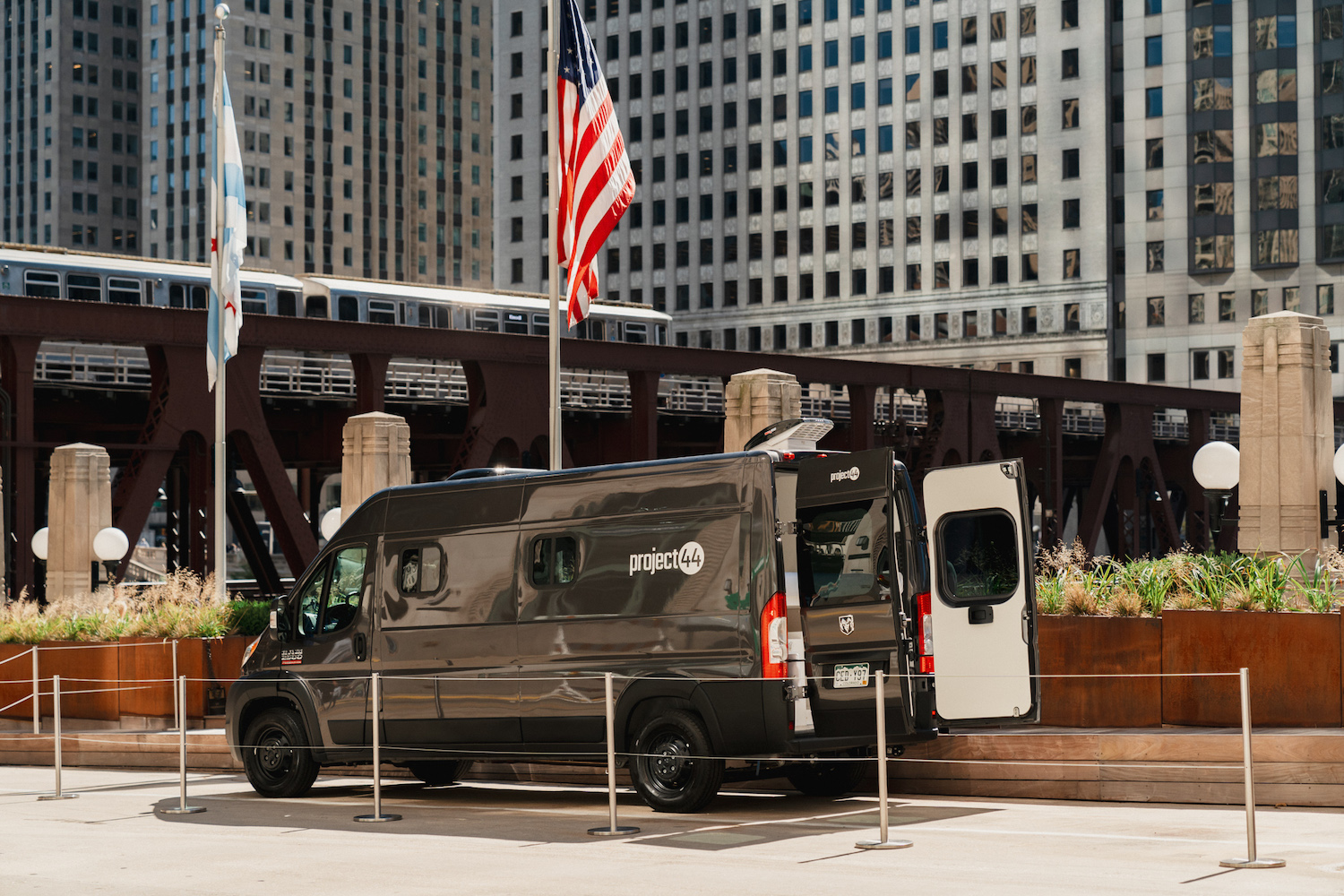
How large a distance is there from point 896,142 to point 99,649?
95.0 m

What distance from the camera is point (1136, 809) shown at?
12492 mm

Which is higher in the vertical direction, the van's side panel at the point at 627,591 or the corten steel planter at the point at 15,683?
the van's side panel at the point at 627,591

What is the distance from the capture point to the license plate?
12.7 m

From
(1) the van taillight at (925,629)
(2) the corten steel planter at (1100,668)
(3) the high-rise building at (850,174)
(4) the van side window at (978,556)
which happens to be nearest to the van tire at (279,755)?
(1) the van taillight at (925,629)

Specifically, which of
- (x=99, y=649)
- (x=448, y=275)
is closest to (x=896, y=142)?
(x=448, y=275)

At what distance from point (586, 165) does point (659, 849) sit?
386 inches

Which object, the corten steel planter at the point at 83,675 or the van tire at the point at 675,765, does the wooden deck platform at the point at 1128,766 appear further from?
the corten steel planter at the point at 83,675

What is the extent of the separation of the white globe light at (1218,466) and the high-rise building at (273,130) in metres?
130

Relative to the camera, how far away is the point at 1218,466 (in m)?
20.0

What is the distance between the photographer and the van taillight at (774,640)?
12.2m

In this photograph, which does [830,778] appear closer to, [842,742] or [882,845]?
[842,742]

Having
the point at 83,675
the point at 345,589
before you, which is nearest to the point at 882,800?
the point at 345,589

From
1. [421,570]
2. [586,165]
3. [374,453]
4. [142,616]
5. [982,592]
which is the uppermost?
[586,165]

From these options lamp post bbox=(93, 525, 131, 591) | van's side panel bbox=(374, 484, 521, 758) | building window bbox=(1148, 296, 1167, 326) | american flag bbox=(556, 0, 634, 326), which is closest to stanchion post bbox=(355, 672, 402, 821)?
van's side panel bbox=(374, 484, 521, 758)
